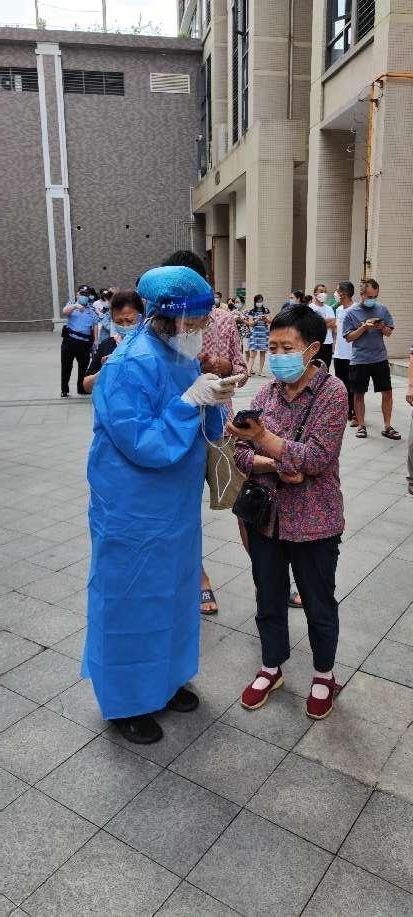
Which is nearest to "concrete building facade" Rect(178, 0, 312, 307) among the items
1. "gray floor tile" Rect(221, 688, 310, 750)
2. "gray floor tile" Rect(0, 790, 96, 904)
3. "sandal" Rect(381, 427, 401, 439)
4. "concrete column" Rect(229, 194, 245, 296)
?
"concrete column" Rect(229, 194, 245, 296)

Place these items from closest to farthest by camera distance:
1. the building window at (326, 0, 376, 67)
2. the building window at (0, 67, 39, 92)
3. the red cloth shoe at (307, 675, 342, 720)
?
the red cloth shoe at (307, 675, 342, 720), the building window at (326, 0, 376, 67), the building window at (0, 67, 39, 92)

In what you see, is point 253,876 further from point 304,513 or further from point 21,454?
point 21,454

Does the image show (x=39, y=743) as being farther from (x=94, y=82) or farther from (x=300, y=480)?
(x=94, y=82)

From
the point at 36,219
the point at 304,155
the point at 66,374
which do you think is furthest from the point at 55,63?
the point at 66,374

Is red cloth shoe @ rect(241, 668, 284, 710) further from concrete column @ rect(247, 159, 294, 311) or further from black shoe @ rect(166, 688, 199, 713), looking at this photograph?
concrete column @ rect(247, 159, 294, 311)

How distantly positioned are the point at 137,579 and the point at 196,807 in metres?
0.73

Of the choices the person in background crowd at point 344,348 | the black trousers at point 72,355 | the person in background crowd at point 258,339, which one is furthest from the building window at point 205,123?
the person in background crowd at point 344,348

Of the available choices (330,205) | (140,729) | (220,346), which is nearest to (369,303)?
(220,346)

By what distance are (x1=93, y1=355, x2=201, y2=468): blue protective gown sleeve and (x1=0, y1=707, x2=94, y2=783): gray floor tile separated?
1.09 metres

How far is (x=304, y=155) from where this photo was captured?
53.2 ft

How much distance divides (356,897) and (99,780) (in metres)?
0.87

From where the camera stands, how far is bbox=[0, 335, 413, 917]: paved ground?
1.77 meters

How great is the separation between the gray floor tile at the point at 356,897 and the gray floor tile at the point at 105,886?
0.40m

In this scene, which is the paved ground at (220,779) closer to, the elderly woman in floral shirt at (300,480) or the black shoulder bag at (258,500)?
the elderly woman in floral shirt at (300,480)
